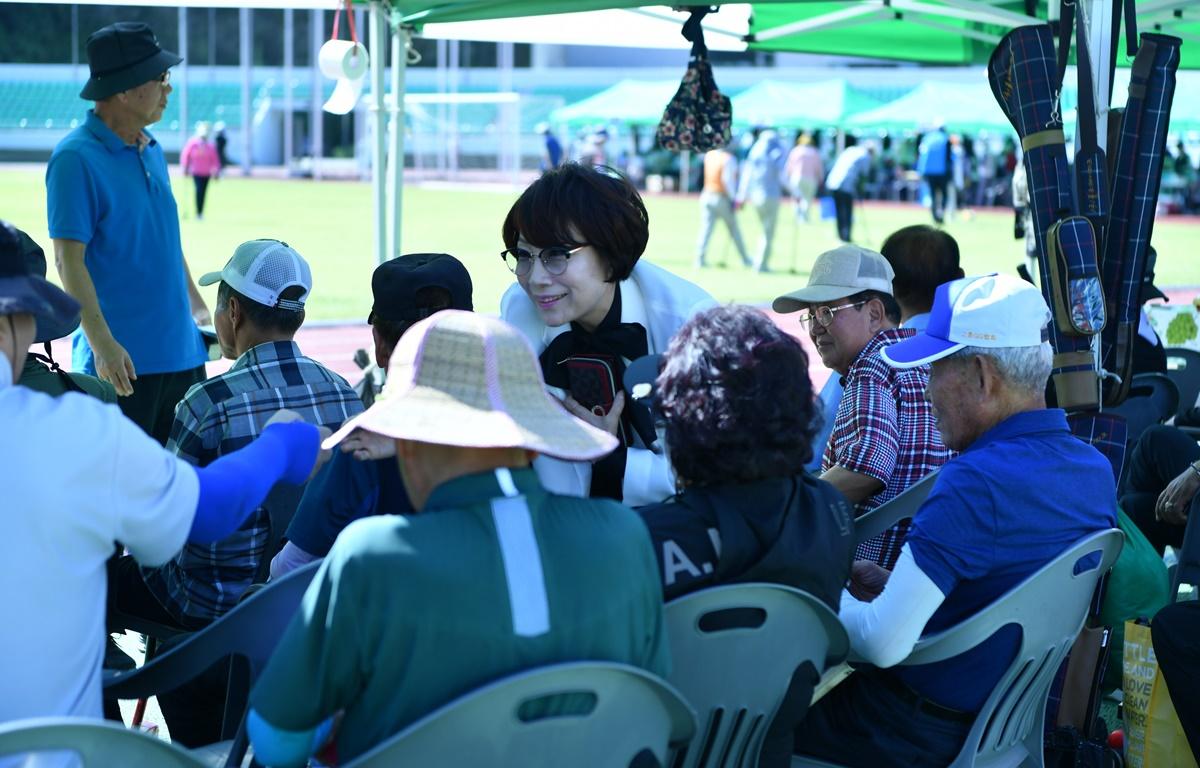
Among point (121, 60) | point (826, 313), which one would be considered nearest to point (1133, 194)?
point (826, 313)

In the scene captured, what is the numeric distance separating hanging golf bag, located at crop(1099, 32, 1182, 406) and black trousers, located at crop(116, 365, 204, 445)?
302cm

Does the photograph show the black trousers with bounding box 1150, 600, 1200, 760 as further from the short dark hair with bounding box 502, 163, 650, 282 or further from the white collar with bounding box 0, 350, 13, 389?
the white collar with bounding box 0, 350, 13, 389

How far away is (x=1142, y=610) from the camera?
345 centimetres

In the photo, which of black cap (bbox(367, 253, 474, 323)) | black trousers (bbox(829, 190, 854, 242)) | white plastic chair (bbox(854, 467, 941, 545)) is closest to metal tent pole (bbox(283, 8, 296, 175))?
black trousers (bbox(829, 190, 854, 242))

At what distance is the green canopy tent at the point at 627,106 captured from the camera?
4344 centimetres

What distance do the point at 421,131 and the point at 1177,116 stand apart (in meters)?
31.7

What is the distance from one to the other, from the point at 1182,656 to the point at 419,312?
1.84 meters

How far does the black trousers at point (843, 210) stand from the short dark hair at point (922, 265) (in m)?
18.8

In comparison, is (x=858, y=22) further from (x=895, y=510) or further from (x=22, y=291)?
(x=22, y=291)

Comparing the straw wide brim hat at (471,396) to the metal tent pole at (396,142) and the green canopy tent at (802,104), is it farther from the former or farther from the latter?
the green canopy tent at (802,104)

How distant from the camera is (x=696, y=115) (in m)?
6.69

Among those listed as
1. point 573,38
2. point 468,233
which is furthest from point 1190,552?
point 468,233

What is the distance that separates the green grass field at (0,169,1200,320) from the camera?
16172mm

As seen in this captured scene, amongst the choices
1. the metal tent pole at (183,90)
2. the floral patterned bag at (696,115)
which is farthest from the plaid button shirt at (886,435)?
the metal tent pole at (183,90)
